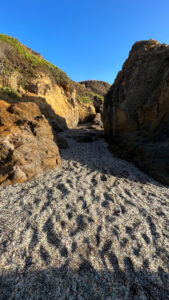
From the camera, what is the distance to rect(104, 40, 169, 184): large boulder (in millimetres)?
5242

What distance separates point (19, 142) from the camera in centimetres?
423

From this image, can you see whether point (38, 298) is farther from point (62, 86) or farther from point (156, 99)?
point (62, 86)

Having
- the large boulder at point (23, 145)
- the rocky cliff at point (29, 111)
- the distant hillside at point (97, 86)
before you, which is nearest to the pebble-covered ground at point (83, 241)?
the large boulder at point (23, 145)

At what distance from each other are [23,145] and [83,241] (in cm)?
356

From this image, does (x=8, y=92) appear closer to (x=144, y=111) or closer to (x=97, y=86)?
(x=144, y=111)

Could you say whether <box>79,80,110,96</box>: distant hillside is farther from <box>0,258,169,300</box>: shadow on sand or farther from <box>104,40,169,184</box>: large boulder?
<box>0,258,169,300</box>: shadow on sand

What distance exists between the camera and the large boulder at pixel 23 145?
383 centimetres

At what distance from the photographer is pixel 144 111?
21.7 ft

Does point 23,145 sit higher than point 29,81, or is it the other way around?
point 29,81

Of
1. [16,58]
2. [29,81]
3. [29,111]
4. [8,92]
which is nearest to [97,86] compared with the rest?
[16,58]

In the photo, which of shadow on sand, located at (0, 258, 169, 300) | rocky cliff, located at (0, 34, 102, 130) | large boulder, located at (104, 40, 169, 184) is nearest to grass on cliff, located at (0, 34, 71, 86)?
rocky cliff, located at (0, 34, 102, 130)

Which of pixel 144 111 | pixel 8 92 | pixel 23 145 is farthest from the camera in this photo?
pixel 8 92

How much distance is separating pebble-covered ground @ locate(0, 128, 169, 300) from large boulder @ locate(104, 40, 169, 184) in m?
1.84

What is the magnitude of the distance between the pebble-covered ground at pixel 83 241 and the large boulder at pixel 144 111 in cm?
184
